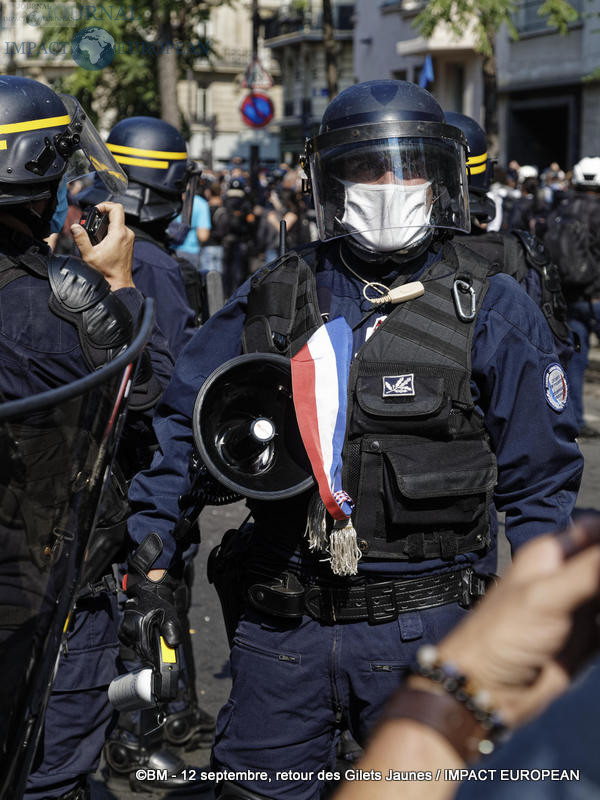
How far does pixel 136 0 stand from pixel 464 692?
17.5 meters

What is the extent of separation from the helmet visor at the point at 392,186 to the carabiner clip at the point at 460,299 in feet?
0.60

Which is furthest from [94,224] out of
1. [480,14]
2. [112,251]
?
[480,14]

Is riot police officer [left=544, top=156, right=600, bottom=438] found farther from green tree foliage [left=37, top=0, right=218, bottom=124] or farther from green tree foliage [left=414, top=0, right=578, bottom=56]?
green tree foliage [left=37, top=0, right=218, bottom=124]

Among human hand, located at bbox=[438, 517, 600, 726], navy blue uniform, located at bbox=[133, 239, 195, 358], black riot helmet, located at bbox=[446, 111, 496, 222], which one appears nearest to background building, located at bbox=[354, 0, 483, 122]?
black riot helmet, located at bbox=[446, 111, 496, 222]

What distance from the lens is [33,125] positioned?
8.84 ft

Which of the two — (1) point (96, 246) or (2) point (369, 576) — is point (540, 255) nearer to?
(1) point (96, 246)

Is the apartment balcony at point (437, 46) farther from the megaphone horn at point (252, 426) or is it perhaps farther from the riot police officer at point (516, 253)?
the megaphone horn at point (252, 426)

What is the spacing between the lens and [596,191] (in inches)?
354

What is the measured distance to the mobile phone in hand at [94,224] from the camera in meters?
3.20

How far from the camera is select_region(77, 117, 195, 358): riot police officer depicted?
13.1 feet

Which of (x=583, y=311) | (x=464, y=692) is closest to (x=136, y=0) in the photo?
(x=583, y=311)

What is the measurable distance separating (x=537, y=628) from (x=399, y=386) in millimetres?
1594

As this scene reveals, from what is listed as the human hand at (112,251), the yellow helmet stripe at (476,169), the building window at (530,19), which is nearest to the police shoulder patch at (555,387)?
the human hand at (112,251)

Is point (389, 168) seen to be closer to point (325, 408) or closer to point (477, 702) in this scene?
point (325, 408)
